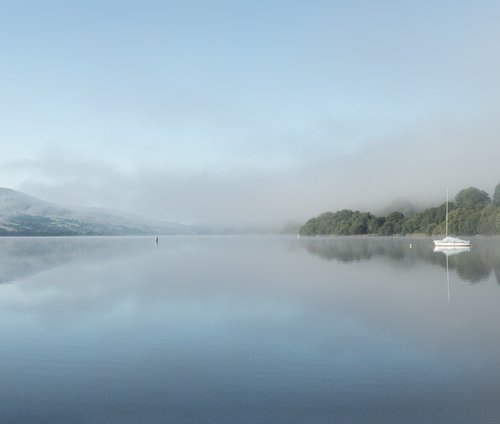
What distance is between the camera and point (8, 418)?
11.0m

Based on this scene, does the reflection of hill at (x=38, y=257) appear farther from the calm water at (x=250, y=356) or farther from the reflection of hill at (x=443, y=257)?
the reflection of hill at (x=443, y=257)

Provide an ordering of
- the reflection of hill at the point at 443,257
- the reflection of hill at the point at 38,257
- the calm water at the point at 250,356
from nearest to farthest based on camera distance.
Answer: the calm water at the point at 250,356 → the reflection of hill at the point at 443,257 → the reflection of hill at the point at 38,257

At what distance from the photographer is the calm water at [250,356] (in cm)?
1156

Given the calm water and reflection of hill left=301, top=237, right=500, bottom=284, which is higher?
reflection of hill left=301, top=237, right=500, bottom=284

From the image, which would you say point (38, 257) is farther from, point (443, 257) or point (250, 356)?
point (250, 356)

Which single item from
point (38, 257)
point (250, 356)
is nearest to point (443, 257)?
point (38, 257)

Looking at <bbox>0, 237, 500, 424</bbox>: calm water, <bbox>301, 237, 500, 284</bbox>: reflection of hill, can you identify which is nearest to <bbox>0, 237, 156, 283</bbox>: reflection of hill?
<bbox>0, 237, 500, 424</bbox>: calm water

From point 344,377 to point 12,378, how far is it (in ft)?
29.8

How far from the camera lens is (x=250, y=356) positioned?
1633 cm

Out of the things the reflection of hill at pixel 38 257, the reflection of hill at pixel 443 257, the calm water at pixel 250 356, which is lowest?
the calm water at pixel 250 356

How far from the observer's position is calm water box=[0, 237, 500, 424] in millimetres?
11562

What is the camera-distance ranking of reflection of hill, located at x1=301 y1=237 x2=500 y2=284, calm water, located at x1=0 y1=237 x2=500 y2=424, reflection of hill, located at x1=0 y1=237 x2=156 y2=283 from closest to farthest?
calm water, located at x1=0 y1=237 x2=500 y2=424
reflection of hill, located at x1=301 y1=237 x2=500 y2=284
reflection of hill, located at x1=0 y1=237 x2=156 y2=283

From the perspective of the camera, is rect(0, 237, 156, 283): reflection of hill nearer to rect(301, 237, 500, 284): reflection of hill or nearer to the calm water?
the calm water

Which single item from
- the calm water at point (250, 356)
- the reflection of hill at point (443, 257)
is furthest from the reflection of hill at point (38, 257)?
the reflection of hill at point (443, 257)
